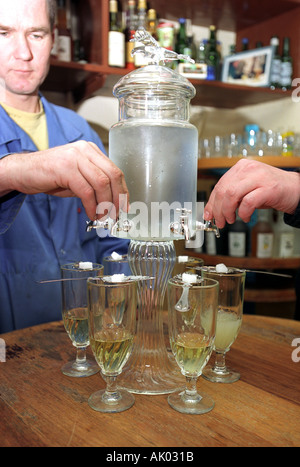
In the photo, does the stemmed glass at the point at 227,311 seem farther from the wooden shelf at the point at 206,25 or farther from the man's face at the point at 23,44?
the wooden shelf at the point at 206,25

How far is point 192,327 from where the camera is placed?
2.29 ft

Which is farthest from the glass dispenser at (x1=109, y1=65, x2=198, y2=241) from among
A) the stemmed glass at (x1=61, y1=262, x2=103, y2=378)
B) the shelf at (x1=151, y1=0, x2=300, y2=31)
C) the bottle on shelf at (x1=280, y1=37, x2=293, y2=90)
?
the bottle on shelf at (x1=280, y1=37, x2=293, y2=90)

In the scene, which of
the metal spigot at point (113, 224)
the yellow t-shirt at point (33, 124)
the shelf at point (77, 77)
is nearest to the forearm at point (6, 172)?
the metal spigot at point (113, 224)

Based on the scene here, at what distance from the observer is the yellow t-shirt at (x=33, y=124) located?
147cm

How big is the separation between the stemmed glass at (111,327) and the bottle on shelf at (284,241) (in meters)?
1.82

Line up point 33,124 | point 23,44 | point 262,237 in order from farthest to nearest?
point 262,237 < point 33,124 < point 23,44

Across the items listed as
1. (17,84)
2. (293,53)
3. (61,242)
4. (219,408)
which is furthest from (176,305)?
(293,53)

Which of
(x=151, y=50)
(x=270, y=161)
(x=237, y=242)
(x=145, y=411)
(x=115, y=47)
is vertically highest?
(x=115, y=47)

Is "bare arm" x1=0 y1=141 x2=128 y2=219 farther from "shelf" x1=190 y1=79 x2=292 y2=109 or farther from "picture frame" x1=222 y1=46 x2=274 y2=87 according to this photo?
"picture frame" x1=222 y1=46 x2=274 y2=87

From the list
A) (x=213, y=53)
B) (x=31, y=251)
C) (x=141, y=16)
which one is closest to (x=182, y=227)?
(x=31, y=251)

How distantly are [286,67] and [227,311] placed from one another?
86.4 inches

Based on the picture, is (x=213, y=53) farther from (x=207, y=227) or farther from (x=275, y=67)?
(x=207, y=227)

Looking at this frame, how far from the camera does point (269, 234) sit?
2314 mm
